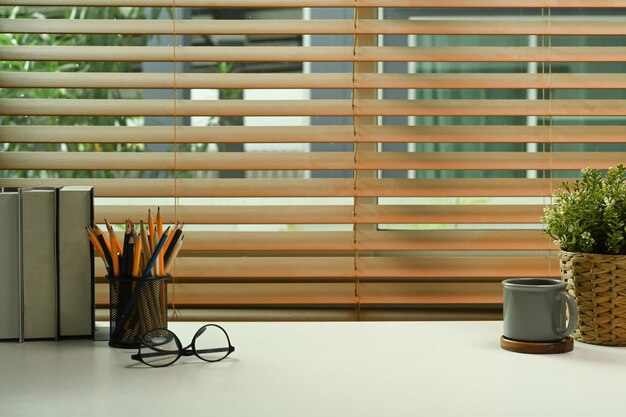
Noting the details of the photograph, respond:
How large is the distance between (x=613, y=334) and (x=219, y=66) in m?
1.12

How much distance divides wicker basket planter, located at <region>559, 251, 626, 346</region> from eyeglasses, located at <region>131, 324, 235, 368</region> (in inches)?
24.9

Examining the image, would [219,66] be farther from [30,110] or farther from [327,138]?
[30,110]

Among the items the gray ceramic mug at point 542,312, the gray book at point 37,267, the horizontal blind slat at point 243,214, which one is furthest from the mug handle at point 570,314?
the gray book at point 37,267

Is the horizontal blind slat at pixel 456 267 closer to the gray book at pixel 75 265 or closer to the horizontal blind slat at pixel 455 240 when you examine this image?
the horizontal blind slat at pixel 455 240

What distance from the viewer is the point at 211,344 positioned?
4.63 ft

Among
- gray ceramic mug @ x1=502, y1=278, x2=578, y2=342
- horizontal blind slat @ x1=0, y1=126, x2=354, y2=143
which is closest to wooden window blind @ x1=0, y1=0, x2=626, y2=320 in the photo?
horizontal blind slat @ x1=0, y1=126, x2=354, y2=143

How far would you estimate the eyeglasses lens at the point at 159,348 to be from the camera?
1340mm

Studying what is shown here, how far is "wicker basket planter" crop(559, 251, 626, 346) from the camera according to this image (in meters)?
1.41

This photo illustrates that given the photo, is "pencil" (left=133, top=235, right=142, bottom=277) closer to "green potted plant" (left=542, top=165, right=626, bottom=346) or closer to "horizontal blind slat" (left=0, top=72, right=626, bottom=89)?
"horizontal blind slat" (left=0, top=72, right=626, bottom=89)

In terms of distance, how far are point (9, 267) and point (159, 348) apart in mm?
346

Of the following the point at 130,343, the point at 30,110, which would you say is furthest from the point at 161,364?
the point at 30,110

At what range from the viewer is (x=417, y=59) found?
193 cm

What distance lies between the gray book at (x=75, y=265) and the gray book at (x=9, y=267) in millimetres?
79

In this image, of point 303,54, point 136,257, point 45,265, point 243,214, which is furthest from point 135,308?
point 303,54
